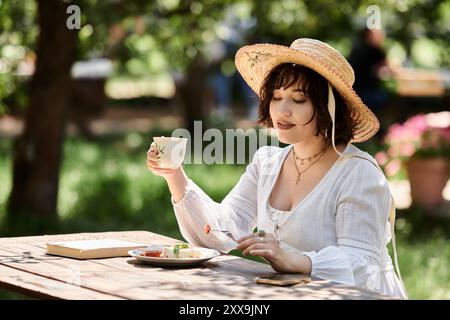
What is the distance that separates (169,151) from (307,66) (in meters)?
0.54

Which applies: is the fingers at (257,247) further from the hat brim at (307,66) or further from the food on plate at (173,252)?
the hat brim at (307,66)

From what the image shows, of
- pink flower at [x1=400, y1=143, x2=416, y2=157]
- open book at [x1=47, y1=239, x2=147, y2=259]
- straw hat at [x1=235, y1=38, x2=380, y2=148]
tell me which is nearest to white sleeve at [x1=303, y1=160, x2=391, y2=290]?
straw hat at [x1=235, y1=38, x2=380, y2=148]

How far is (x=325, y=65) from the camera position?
10.3 feet

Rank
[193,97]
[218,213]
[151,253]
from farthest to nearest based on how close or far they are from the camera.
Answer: [193,97], [218,213], [151,253]

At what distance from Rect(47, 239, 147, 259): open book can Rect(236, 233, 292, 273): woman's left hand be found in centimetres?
53

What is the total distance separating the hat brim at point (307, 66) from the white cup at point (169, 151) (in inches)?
17.8

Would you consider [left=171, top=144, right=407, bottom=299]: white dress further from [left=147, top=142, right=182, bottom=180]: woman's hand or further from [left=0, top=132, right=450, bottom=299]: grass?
[left=0, top=132, right=450, bottom=299]: grass

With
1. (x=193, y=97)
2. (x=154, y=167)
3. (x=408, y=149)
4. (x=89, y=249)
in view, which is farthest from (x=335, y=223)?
(x=193, y=97)

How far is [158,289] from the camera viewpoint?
2623 millimetres

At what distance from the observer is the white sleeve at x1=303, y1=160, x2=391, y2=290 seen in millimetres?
2924

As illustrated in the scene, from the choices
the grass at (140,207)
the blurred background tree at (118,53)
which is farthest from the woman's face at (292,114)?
the blurred background tree at (118,53)

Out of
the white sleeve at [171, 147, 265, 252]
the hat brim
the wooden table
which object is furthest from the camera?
the white sleeve at [171, 147, 265, 252]

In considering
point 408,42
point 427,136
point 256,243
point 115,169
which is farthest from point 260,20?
point 256,243

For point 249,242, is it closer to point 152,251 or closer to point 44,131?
point 152,251
